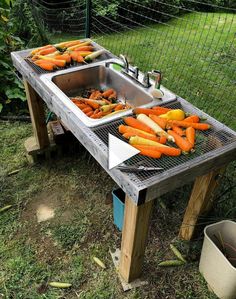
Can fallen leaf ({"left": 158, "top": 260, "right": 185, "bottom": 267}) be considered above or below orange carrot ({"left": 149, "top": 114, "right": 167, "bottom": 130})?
below

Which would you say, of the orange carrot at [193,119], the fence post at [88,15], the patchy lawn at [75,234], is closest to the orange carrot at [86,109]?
the orange carrot at [193,119]

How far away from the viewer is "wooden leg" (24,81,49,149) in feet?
9.33

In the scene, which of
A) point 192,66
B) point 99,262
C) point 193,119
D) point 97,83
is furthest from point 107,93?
point 192,66

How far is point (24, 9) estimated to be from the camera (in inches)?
190

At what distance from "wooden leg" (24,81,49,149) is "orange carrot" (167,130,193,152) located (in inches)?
61.1

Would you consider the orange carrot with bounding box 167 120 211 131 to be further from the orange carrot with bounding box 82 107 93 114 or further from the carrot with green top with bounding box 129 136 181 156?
the orange carrot with bounding box 82 107 93 114

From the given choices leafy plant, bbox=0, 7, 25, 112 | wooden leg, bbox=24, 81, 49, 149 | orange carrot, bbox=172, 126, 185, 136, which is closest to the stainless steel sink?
orange carrot, bbox=172, 126, 185, 136

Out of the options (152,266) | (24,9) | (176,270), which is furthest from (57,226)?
(24,9)

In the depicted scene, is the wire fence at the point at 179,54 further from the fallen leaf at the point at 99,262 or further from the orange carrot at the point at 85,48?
the fallen leaf at the point at 99,262

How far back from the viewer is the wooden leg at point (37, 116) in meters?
2.84

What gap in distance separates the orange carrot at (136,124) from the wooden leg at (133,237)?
0.44 metres

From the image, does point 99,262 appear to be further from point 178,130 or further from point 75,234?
point 178,130

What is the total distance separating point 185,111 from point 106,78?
898 millimetres

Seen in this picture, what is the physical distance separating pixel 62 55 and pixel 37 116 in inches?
26.7
